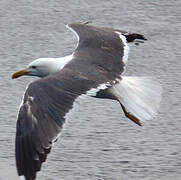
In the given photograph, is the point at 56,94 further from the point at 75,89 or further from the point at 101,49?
the point at 101,49

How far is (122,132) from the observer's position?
802 centimetres

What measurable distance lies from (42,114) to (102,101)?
2.85 m

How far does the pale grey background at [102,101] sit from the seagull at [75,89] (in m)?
0.46

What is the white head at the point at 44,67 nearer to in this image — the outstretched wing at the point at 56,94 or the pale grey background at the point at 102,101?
the outstretched wing at the point at 56,94

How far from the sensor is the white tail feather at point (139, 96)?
22.9ft

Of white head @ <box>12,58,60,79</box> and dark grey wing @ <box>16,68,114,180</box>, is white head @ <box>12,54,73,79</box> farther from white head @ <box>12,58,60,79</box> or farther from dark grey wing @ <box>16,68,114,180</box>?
dark grey wing @ <box>16,68,114,180</box>

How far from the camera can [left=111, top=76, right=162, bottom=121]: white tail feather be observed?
6.96 m

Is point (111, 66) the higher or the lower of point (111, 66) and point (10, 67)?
the higher

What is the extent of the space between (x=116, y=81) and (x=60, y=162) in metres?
1.03

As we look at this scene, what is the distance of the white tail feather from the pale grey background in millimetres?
593

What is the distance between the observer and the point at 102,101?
8.82 meters

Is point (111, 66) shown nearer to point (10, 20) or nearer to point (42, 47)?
point (42, 47)

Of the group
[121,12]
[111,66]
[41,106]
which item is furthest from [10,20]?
[41,106]

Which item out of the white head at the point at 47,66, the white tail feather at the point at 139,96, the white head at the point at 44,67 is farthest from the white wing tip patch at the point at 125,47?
the white head at the point at 44,67
